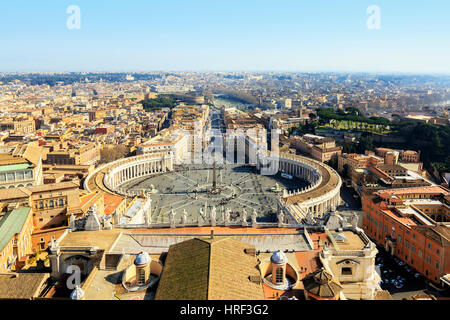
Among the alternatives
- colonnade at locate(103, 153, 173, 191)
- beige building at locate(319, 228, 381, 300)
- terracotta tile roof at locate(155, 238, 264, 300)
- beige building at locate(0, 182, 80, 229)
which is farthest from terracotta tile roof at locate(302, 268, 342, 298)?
colonnade at locate(103, 153, 173, 191)

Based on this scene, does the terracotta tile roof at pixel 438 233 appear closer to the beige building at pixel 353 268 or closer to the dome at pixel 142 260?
the beige building at pixel 353 268

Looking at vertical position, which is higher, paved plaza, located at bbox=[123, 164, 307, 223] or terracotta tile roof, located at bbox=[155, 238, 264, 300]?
terracotta tile roof, located at bbox=[155, 238, 264, 300]

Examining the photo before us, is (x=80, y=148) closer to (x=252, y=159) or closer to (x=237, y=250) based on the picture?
(x=252, y=159)

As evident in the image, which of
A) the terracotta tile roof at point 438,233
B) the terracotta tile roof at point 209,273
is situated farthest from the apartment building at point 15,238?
the terracotta tile roof at point 438,233

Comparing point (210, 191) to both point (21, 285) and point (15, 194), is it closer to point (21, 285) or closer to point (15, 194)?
point (15, 194)

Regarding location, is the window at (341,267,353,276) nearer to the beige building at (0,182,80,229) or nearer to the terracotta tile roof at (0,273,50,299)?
the terracotta tile roof at (0,273,50,299)
